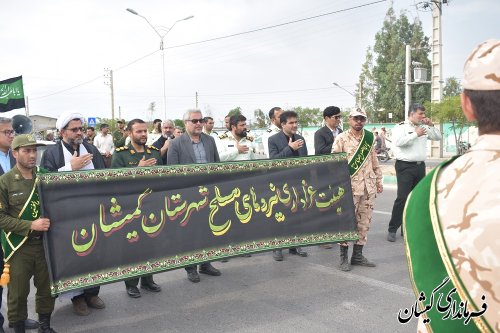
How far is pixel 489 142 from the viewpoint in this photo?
1.31m

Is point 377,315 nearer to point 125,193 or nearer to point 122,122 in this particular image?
point 125,193

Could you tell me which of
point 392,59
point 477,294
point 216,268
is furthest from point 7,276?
point 392,59

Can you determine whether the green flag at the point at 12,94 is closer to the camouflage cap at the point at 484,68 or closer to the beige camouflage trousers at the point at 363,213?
the beige camouflage trousers at the point at 363,213

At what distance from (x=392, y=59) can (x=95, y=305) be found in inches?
1890

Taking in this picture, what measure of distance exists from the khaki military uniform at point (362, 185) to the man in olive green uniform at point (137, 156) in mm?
2179

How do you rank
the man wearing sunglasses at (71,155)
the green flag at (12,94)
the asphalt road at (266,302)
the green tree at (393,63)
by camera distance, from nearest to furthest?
the asphalt road at (266,302) < the man wearing sunglasses at (71,155) < the green flag at (12,94) < the green tree at (393,63)

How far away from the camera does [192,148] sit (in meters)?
5.36

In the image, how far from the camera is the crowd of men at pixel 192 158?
4.47 ft

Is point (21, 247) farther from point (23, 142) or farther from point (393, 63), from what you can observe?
point (393, 63)

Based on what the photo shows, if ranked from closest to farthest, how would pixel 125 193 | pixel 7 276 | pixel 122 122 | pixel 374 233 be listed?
pixel 7 276 → pixel 125 193 → pixel 374 233 → pixel 122 122

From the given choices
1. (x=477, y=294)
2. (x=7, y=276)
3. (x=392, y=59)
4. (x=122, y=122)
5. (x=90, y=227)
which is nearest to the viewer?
(x=477, y=294)

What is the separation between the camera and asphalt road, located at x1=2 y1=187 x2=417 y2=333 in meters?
3.84

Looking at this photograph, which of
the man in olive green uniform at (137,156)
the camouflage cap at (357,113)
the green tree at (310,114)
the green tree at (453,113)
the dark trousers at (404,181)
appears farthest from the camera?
the green tree at (310,114)

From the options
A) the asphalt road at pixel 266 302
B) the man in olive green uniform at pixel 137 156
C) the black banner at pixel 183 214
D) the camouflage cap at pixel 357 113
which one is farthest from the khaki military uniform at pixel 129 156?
the camouflage cap at pixel 357 113
